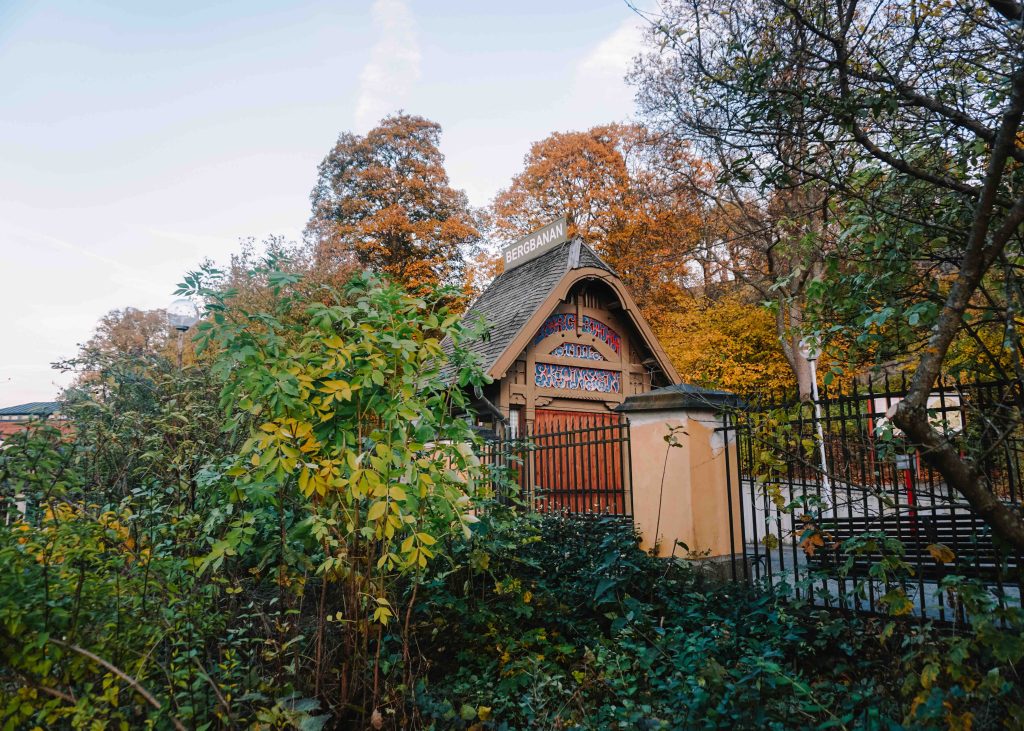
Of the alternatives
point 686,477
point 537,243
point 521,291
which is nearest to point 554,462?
point 686,477

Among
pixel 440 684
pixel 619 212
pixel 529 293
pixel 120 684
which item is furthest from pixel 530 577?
pixel 619 212

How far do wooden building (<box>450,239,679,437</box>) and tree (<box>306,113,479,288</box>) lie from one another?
46.5 ft

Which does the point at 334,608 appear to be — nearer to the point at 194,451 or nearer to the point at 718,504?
the point at 194,451

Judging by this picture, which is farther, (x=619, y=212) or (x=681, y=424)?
(x=619, y=212)

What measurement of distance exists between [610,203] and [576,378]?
16610 millimetres

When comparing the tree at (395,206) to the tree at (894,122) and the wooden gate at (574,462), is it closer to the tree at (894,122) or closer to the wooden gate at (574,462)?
the wooden gate at (574,462)

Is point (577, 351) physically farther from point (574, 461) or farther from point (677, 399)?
point (677, 399)

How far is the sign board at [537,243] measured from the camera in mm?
13352

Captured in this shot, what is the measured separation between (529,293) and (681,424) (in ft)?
22.8

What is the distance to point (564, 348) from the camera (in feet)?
38.7

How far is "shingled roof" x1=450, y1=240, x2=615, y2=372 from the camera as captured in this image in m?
10.9

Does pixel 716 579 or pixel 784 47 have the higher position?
pixel 784 47

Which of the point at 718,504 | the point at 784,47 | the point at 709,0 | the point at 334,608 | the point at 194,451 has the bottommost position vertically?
the point at 334,608

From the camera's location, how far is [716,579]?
5.42 meters
